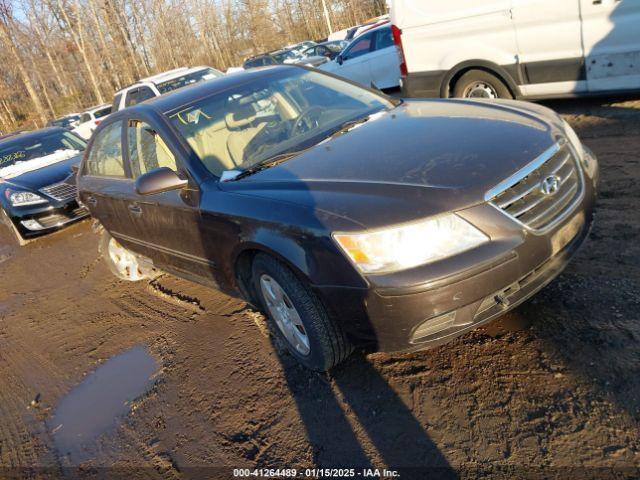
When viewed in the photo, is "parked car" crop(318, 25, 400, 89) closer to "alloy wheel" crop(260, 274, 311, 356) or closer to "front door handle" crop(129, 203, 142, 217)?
"front door handle" crop(129, 203, 142, 217)

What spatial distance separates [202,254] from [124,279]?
2.39 metres

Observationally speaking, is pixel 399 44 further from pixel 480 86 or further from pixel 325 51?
pixel 325 51

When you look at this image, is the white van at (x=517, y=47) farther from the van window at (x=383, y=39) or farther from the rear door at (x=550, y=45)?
the van window at (x=383, y=39)

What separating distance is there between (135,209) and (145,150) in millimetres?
511

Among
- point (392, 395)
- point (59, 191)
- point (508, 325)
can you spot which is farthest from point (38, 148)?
point (508, 325)

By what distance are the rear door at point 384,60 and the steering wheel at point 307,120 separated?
7.47 meters

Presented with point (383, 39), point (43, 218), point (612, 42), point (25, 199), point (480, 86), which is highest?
point (383, 39)

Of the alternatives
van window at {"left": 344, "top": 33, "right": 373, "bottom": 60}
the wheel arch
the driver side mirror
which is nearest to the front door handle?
the driver side mirror

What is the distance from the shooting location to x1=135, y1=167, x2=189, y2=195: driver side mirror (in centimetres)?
326

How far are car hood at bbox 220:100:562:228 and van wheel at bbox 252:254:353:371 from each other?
42cm

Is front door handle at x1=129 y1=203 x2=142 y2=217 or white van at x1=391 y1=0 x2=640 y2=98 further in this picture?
white van at x1=391 y1=0 x2=640 y2=98

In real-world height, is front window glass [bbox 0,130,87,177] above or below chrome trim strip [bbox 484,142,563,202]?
above

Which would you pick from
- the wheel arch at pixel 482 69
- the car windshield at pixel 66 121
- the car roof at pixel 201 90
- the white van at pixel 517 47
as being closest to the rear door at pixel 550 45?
the white van at pixel 517 47

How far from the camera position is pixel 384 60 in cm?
1095
